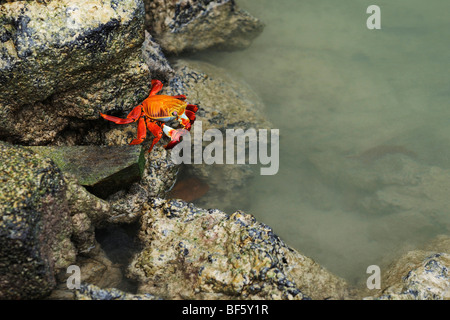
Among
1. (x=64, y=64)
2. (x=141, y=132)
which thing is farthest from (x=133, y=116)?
(x=64, y=64)

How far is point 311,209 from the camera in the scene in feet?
14.4

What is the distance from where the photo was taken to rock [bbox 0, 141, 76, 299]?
2.46 metres

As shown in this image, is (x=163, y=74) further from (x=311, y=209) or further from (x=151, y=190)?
(x=311, y=209)

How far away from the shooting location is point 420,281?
9.77ft

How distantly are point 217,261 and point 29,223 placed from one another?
1220 millimetres

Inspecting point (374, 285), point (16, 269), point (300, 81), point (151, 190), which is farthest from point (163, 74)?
point (374, 285)

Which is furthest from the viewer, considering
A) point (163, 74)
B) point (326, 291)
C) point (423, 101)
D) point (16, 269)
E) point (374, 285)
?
point (423, 101)

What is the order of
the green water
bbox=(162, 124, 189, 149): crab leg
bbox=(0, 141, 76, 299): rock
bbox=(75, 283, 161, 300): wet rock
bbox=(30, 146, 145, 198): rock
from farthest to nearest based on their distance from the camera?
1. the green water
2. bbox=(162, 124, 189, 149): crab leg
3. bbox=(30, 146, 145, 198): rock
4. bbox=(75, 283, 161, 300): wet rock
5. bbox=(0, 141, 76, 299): rock

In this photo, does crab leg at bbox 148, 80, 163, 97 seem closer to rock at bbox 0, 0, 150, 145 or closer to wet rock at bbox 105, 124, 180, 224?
rock at bbox 0, 0, 150, 145

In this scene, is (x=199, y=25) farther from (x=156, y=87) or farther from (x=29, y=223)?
(x=29, y=223)

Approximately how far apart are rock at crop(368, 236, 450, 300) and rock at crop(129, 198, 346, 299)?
383 mm

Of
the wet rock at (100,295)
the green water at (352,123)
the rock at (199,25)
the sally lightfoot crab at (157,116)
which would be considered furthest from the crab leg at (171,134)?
the rock at (199,25)

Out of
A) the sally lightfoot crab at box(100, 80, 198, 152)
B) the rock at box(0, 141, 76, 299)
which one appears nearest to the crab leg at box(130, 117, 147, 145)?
the sally lightfoot crab at box(100, 80, 198, 152)
